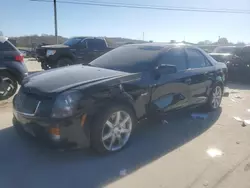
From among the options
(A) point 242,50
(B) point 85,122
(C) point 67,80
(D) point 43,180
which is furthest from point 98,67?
(A) point 242,50

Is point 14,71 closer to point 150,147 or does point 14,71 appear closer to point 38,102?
point 38,102

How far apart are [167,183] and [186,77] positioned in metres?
2.39

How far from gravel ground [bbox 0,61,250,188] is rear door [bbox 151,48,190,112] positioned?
0.52 m

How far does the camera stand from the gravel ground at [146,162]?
3111mm

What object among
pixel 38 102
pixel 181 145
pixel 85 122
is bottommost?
pixel 181 145

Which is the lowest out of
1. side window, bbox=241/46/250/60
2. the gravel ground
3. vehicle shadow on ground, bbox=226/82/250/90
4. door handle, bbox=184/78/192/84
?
vehicle shadow on ground, bbox=226/82/250/90

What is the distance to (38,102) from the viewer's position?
3428mm

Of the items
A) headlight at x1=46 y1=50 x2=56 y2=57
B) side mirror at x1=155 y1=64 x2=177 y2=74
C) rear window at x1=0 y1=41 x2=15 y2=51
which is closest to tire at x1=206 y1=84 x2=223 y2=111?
side mirror at x1=155 y1=64 x2=177 y2=74

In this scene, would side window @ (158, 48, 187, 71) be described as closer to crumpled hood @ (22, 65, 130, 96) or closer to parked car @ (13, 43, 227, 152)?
parked car @ (13, 43, 227, 152)

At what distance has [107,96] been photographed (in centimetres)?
359

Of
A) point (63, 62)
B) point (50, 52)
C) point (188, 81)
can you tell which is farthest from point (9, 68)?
point (63, 62)

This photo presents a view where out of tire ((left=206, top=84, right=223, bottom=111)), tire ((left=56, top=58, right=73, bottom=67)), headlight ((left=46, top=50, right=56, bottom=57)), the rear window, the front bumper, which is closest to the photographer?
the front bumper

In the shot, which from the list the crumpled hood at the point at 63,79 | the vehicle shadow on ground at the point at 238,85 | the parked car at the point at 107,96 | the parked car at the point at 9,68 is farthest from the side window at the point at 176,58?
the vehicle shadow on ground at the point at 238,85

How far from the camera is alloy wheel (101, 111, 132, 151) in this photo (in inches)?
145
